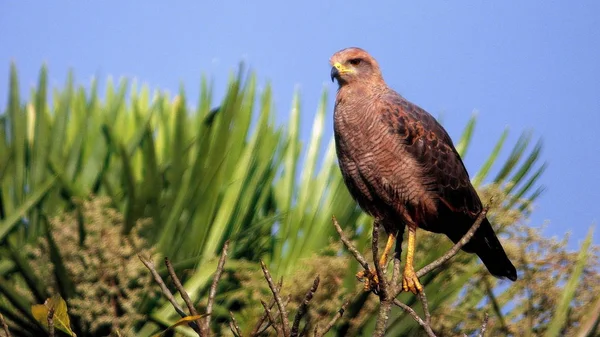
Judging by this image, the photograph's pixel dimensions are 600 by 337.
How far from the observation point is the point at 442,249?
6.29m

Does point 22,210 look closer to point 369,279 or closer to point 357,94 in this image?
point 357,94

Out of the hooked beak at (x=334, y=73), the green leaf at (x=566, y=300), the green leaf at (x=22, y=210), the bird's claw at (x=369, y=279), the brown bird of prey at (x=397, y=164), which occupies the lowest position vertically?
the green leaf at (x=22, y=210)

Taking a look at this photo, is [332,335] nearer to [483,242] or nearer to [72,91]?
[483,242]

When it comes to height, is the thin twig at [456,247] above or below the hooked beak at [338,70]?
below

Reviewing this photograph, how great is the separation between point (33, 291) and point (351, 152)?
291 centimetres

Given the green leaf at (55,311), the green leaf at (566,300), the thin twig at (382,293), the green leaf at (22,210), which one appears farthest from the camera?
the green leaf at (22,210)

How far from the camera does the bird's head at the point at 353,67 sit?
4.94 meters

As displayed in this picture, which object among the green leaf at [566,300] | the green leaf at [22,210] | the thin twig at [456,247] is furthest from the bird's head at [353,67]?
the green leaf at [22,210]

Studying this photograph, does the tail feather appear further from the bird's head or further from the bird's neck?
the bird's head

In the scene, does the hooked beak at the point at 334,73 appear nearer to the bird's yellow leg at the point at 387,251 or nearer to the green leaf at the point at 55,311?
the bird's yellow leg at the point at 387,251

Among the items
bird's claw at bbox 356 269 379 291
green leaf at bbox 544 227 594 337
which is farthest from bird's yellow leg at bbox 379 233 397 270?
green leaf at bbox 544 227 594 337

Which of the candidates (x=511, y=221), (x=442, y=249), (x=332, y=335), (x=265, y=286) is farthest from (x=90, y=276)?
(x=511, y=221)

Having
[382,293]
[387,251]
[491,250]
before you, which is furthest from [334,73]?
[382,293]

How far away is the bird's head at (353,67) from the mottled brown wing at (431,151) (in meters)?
0.16
